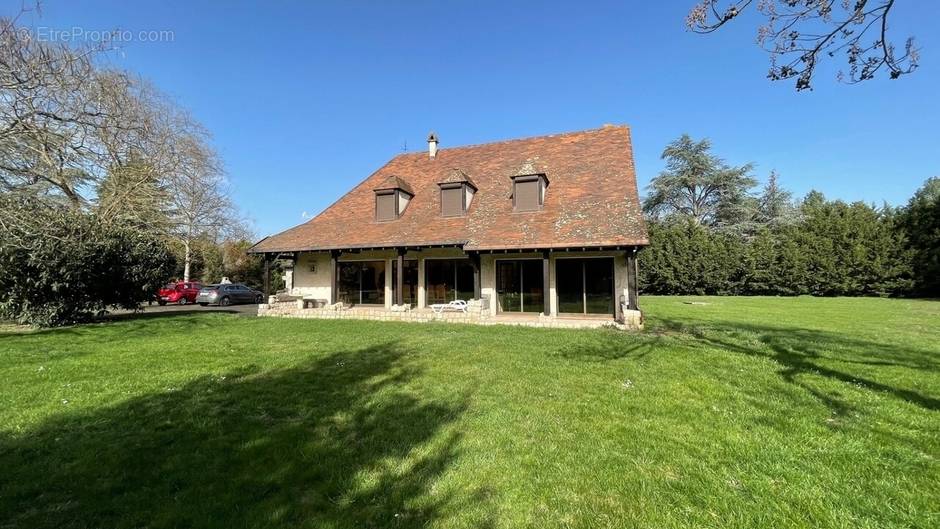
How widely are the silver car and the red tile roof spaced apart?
8.74 meters

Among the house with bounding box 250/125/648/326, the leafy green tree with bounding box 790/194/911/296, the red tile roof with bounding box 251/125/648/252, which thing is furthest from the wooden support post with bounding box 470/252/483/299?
the leafy green tree with bounding box 790/194/911/296

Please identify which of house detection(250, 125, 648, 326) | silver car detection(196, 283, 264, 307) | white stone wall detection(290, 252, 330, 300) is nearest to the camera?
house detection(250, 125, 648, 326)

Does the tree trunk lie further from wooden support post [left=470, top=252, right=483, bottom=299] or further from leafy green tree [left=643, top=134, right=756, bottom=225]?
leafy green tree [left=643, top=134, right=756, bottom=225]

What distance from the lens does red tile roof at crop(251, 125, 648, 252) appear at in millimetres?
13336

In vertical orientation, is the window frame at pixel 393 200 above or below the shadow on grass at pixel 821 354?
above

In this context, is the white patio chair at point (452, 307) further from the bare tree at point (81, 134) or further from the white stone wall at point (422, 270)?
the bare tree at point (81, 134)

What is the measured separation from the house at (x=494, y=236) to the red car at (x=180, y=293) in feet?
32.3

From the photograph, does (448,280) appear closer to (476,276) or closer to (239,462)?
(476,276)

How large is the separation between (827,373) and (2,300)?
19.2m

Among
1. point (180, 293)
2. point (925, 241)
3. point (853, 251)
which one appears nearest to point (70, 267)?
point (180, 293)

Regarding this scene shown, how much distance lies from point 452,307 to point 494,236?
3.01 m

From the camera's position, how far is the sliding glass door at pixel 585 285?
13992 millimetres

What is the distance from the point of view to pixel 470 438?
13.4 feet

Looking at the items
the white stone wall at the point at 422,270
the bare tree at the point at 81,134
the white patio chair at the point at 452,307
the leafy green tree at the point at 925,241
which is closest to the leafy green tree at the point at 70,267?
the bare tree at the point at 81,134
